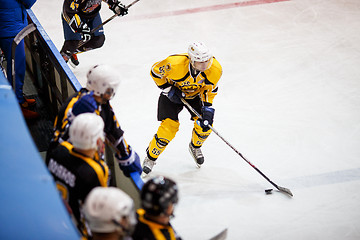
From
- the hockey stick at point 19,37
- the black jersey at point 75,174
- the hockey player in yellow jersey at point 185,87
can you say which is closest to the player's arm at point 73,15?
the hockey stick at point 19,37

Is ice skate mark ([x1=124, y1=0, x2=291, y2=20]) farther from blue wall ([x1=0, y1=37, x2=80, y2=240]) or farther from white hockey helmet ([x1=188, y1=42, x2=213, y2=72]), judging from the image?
blue wall ([x1=0, y1=37, x2=80, y2=240])

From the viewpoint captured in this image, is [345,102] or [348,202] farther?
[345,102]

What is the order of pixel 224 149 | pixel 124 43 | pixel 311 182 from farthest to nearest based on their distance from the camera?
pixel 124 43
pixel 224 149
pixel 311 182

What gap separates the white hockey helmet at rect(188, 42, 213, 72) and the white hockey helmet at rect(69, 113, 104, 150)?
1231 mm

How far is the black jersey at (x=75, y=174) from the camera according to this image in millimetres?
1908

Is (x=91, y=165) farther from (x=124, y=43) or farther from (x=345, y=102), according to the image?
(x=124, y=43)

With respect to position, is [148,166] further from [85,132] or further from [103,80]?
[85,132]

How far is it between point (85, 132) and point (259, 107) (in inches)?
109

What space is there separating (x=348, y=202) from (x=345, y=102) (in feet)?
4.56

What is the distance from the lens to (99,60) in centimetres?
509

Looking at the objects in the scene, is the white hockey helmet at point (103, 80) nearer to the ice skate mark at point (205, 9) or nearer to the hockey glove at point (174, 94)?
the hockey glove at point (174, 94)

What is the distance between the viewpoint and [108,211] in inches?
60.7

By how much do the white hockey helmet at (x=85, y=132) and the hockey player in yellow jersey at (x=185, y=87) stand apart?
4.11ft

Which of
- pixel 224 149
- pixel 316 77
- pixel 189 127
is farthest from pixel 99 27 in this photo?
pixel 316 77
